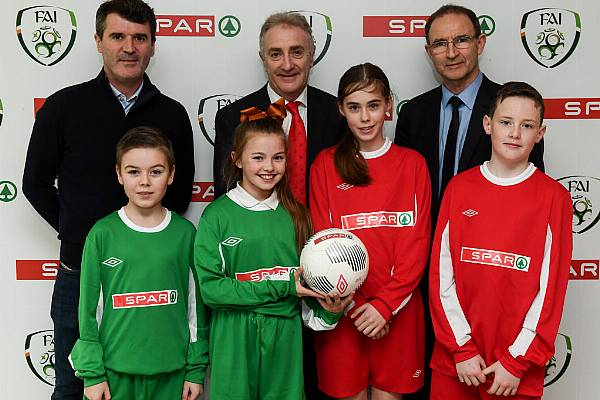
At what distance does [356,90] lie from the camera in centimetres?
223

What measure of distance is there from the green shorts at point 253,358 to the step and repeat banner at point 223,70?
0.97 m

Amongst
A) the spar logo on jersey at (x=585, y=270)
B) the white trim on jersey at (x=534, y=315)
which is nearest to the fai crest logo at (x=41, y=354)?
the white trim on jersey at (x=534, y=315)

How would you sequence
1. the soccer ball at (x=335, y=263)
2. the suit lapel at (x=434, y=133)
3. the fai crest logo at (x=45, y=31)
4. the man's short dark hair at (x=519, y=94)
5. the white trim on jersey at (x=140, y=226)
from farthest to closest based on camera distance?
the fai crest logo at (x=45, y=31) < the suit lapel at (x=434, y=133) < the white trim on jersey at (x=140, y=226) < the man's short dark hair at (x=519, y=94) < the soccer ball at (x=335, y=263)

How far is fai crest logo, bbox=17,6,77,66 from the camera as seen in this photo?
284 centimetres

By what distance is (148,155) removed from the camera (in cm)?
217

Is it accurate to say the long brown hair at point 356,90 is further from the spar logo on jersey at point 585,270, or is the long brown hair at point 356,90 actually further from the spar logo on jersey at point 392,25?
the spar logo on jersey at point 585,270

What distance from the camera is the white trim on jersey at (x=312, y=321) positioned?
217cm

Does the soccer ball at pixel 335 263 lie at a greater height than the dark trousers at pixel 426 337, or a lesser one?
greater

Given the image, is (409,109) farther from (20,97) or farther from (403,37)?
(20,97)

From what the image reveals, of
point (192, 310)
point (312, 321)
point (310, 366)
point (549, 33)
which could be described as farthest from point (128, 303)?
point (549, 33)

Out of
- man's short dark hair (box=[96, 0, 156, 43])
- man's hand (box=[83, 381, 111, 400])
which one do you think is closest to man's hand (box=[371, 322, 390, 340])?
man's hand (box=[83, 381, 111, 400])

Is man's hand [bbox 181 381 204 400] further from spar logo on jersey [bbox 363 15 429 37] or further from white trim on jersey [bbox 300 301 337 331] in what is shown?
spar logo on jersey [bbox 363 15 429 37]

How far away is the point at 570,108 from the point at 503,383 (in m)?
1.55

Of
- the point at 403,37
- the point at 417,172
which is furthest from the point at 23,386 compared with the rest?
the point at 403,37
